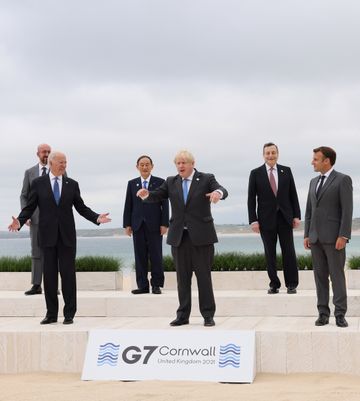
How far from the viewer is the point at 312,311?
7555mm

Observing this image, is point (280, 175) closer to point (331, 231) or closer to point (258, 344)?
point (331, 231)

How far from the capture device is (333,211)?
20.9ft

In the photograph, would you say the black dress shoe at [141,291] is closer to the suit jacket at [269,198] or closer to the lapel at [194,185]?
the suit jacket at [269,198]

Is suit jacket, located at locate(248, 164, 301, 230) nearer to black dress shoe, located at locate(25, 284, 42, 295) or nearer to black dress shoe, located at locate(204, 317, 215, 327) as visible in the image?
black dress shoe, located at locate(204, 317, 215, 327)

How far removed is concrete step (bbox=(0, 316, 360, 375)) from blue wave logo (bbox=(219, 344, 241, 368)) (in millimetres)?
265

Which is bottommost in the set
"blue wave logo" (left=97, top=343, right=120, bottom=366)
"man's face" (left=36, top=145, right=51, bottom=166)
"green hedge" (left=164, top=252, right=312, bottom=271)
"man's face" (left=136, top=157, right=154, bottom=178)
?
"blue wave logo" (left=97, top=343, right=120, bottom=366)

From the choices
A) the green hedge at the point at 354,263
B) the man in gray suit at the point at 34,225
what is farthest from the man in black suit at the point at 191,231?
the green hedge at the point at 354,263

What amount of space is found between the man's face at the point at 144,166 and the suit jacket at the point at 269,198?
1268 millimetres

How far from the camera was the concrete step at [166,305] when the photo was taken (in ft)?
24.9

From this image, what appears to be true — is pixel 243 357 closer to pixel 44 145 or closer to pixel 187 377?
pixel 187 377

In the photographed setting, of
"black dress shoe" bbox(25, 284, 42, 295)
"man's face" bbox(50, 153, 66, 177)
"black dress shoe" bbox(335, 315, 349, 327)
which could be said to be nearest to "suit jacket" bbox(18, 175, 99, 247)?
"man's face" bbox(50, 153, 66, 177)

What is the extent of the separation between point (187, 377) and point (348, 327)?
159 centimetres

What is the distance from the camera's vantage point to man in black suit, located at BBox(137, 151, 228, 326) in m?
6.55

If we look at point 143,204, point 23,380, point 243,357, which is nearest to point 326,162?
point 243,357
